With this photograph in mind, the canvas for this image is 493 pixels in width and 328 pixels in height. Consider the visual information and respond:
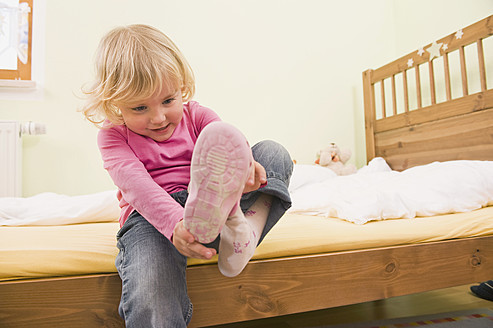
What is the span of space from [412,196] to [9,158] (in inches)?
68.3

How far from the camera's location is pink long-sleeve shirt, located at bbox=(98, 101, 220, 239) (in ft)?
1.99

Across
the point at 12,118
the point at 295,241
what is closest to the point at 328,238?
the point at 295,241

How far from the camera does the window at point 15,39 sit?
1.91 m

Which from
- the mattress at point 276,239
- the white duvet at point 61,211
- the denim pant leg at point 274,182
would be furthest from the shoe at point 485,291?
the white duvet at point 61,211

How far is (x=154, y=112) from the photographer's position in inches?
26.8

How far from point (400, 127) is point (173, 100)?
5.24 ft

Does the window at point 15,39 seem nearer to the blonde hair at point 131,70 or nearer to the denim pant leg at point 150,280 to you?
the blonde hair at point 131,70

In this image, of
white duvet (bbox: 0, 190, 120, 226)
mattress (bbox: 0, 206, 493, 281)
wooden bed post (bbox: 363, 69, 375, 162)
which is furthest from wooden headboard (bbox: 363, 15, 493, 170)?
white duvet (bbox: 0, 190, 120, 226)

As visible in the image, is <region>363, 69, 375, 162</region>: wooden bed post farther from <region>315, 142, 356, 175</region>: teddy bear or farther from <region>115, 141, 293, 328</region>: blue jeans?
<region>115, 141, 293, 328</region>: blue jeans

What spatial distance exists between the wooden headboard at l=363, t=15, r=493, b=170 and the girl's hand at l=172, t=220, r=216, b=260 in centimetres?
136

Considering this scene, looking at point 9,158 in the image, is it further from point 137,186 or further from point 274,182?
point 274,182

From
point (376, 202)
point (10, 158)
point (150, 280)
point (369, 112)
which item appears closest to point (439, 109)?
point (369, 112)

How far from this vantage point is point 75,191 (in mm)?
1917

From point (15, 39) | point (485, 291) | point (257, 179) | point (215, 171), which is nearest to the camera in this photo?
point (215, 171)
